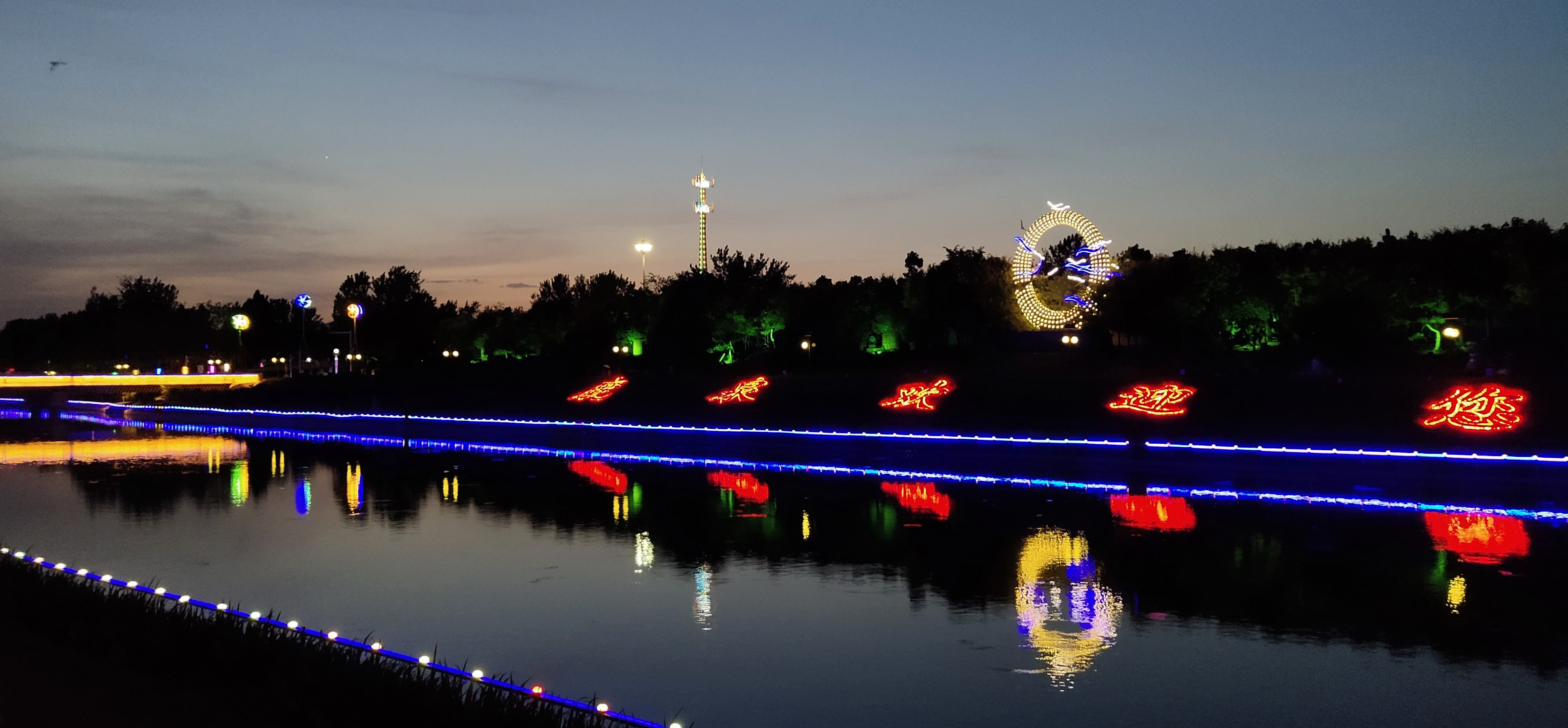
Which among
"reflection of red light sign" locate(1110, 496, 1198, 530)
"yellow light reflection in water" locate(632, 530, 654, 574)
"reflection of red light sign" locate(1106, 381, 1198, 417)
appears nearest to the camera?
"yellow light reflection in water" locate(632, 530, 654, 574)

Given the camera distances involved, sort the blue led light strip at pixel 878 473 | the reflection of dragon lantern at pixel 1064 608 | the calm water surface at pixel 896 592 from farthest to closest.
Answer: the blue led light strip at pixel 878 473
the reflection of dragon lantern at pixel 1064 608
the calm water surface at pixel 896 592

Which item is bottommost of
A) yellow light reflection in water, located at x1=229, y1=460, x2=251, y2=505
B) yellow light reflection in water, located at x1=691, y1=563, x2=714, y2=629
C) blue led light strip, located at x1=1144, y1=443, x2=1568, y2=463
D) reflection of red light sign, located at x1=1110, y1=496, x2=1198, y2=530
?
reflection of red light sign, located at x1=1110, y1=496, x2=1198, y2=530

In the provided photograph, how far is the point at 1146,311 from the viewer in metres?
60.4

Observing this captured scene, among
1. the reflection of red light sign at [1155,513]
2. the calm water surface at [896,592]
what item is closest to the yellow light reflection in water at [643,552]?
the calm water surface at [896,592]

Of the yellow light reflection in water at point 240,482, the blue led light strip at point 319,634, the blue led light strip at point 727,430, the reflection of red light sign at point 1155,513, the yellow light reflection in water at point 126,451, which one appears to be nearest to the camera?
the blue led light strip at point 319,634

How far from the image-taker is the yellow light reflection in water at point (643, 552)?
17188 mm

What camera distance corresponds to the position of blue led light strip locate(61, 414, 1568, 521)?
22.8 meters

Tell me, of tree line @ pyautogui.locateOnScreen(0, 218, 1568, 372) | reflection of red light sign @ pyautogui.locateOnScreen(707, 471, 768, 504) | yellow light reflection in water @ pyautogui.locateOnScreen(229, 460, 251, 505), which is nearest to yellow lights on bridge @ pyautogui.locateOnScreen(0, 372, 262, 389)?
tree line @ pyautogui.locateOnScreen(0, 218, 1568, 372)

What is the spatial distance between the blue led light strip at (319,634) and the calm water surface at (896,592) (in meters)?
0.39

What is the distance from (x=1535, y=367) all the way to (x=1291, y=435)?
12.9 meters

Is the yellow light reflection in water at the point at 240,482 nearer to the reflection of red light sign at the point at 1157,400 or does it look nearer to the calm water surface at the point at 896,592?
the calm water surface at the point at 896,592

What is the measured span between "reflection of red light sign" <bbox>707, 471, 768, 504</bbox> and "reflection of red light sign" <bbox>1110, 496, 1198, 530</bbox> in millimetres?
6786

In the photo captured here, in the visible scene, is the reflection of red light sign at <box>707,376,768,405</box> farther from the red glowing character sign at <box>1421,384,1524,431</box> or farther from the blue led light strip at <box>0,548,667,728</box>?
the blue led light strip at <box>0,548,667,728</box>

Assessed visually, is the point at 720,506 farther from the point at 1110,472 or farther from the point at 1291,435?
the point at 1291,435
